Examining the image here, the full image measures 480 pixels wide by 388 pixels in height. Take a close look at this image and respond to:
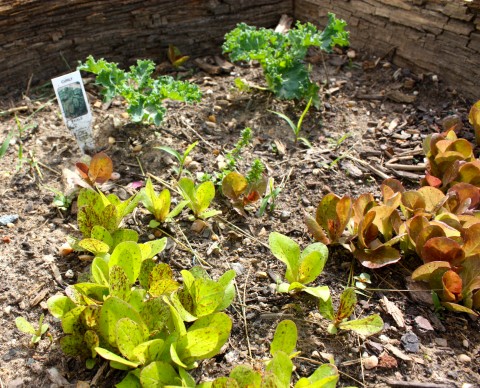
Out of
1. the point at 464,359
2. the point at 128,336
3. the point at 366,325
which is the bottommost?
the point at 464,359

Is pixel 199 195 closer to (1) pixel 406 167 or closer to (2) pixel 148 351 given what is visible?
(2) pixel 148 351

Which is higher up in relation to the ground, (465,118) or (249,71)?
(249,71)

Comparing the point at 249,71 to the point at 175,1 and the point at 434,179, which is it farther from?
the point at 434,179

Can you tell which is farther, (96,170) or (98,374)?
(96,170)

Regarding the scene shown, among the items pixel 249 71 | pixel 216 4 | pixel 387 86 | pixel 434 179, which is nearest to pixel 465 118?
pixel 387 86

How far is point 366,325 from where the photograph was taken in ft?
6.03

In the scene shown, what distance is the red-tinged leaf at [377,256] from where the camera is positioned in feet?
6.75

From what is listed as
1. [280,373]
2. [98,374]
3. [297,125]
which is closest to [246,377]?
[280,373]

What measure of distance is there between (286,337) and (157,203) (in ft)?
2.57

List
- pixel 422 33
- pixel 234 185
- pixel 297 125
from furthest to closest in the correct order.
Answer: pixel 422 33 → pixel 297 125 → pixel 234 185

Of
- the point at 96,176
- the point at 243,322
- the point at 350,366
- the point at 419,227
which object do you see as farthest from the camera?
the point at 96,176

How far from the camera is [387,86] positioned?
3.18 metres

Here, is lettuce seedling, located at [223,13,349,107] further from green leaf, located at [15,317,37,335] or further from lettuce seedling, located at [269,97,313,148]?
green leaf, located at [15,317,37,335]

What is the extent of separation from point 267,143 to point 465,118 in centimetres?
111
